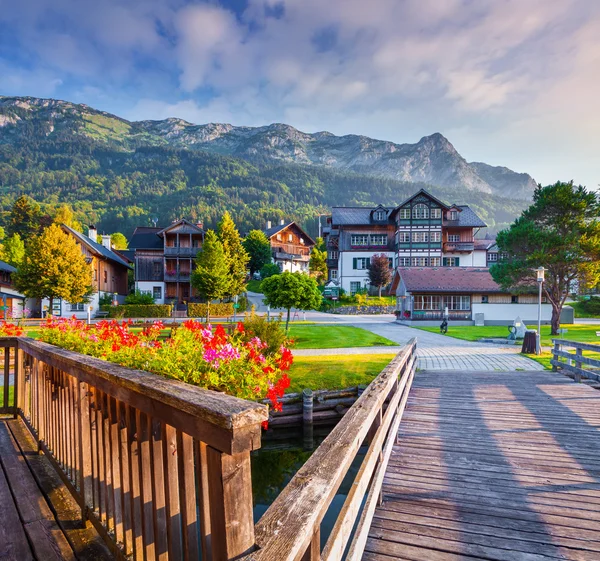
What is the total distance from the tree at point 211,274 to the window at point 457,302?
19585 millimetres

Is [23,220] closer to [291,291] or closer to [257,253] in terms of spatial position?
[257,253]

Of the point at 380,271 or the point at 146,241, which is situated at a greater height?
the point at 146,241

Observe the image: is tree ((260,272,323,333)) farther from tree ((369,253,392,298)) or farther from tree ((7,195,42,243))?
tree ((7,195,42,243))

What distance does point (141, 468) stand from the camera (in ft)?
5.75

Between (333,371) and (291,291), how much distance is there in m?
7.68

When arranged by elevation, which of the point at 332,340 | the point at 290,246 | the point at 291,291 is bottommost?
the point at 332,340

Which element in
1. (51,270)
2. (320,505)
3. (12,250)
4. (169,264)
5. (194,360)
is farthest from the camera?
(12,250)

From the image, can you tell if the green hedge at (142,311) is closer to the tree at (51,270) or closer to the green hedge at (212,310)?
the green hedge at (212,310)

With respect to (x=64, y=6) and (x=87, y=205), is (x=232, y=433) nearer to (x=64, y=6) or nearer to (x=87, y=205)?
(x=64, y=6)

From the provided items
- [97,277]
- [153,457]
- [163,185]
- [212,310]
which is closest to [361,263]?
[212,310]

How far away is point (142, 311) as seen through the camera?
32.9 m

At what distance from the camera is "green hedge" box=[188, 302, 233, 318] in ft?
109

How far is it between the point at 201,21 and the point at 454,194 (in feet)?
606

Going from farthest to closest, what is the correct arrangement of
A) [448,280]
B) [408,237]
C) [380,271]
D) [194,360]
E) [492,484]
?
1. [408,237]
2. [380,271]
3. [448,280]
4. [492,484]
5. [194,360]
